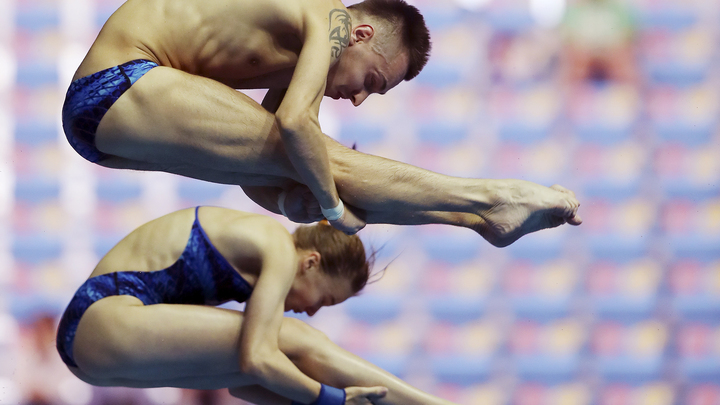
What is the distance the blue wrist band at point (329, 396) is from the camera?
6.18 ft

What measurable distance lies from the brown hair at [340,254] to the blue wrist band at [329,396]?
0.99 ft

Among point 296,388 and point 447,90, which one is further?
point 447,90

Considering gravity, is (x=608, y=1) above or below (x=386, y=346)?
above

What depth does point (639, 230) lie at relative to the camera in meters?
2.83

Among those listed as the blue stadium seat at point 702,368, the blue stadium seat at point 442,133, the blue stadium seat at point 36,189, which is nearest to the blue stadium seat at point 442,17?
the blue stadium seat at point 442,133

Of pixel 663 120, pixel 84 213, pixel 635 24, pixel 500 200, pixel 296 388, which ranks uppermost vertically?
pixel 635 24

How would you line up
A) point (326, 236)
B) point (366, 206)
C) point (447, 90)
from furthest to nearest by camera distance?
1. point (447, 90)
2. point (326, 236)
3. point (366, 206)

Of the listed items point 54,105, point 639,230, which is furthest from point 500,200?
point 54,105

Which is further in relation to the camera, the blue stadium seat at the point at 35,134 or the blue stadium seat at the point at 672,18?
the blue stadium seat at the point at 672,18

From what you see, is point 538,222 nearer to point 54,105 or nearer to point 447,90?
point 447,90

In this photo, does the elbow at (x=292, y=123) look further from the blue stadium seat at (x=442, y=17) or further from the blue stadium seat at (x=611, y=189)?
the blue stadium seat at (x=611, y=189)

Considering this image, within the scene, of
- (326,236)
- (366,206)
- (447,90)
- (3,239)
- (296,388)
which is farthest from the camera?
(447,90)

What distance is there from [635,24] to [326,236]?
179 cm

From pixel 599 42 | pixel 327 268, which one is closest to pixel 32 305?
pixel 327 268
